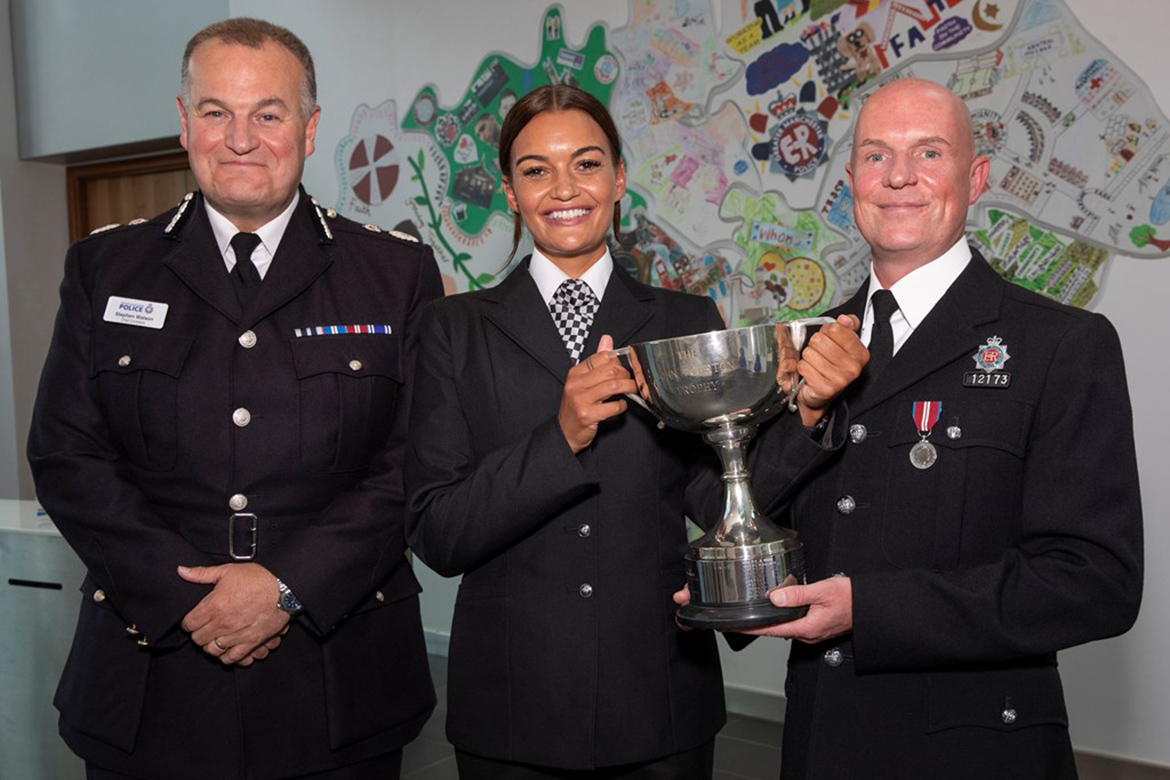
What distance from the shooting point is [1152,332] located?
3.14 metres

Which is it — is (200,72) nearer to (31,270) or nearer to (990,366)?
(990,366)

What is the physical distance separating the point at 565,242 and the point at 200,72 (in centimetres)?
60

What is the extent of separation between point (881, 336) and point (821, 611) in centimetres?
38

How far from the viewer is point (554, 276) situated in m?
1.69

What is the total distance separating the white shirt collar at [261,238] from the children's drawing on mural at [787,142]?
1147 millimetres

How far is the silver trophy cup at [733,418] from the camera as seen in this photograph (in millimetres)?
1343

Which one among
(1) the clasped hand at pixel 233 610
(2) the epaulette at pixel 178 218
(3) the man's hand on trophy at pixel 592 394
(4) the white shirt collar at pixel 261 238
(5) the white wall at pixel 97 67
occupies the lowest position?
(1) the clasped hand at pixel 233 610

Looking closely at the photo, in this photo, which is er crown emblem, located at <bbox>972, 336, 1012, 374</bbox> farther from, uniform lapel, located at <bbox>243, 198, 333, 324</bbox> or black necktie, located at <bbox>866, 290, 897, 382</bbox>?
uniform lapel, located at <bbox>243, 198, 333, 324</bbox>

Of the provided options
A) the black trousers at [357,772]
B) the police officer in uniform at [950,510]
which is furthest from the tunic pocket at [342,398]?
the police officer in uniform at [950,510]

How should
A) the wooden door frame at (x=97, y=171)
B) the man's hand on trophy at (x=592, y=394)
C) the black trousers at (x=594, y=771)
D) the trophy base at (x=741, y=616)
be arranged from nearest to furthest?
1. the trophy base at (x=741, y=616)
2. the man's hand on trophy at (x=592, y=394)
3. the black trousers at (x=594, y=771)
4. the wooden door frame at (x=97, y=171)

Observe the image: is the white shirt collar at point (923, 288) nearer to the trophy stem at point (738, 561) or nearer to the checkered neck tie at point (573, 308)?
the trophy stem at point (738, 561)

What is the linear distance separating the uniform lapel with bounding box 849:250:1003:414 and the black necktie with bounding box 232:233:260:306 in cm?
92

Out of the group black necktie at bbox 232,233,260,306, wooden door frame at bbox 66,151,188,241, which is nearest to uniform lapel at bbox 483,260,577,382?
black necktie at bbox 232,233,260,306

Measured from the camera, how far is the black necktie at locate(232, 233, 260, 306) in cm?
176
